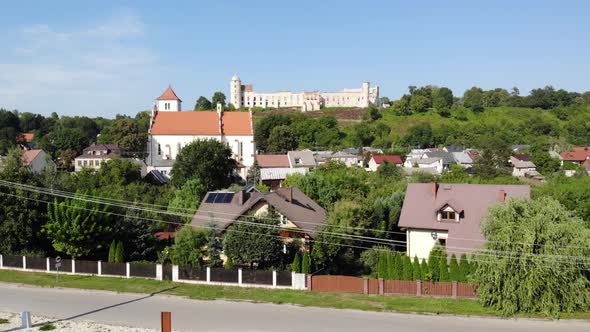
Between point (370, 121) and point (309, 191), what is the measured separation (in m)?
119

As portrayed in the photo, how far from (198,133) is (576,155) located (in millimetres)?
78342

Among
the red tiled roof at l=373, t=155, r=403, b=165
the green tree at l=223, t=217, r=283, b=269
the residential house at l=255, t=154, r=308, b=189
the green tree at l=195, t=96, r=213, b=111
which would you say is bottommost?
the green tree at l=223, t=217, r=283, b=269

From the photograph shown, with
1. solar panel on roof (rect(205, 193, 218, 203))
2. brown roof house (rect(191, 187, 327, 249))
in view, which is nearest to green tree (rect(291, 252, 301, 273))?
brown roof house (rect(191, 187, 327, 249))

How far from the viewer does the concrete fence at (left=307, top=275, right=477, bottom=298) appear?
2888 centimetres

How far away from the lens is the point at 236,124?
93.7 m

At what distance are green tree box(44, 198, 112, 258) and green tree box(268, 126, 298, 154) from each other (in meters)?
87.3

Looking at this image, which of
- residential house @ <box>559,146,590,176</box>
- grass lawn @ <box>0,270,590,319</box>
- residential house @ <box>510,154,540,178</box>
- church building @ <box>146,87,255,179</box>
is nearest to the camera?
grass lawn @ <box>0,270,590,319</box>

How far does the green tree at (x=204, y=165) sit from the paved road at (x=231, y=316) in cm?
3682

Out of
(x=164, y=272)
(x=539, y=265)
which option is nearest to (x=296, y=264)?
(x=164, y=272)

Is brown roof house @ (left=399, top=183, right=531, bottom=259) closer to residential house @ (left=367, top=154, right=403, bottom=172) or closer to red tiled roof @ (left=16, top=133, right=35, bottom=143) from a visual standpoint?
residential house @ (left=367, top=154, right=403, bottom=172)

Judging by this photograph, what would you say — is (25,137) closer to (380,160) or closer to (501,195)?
(380,160)

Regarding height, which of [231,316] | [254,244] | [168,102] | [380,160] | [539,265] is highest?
[168,102]

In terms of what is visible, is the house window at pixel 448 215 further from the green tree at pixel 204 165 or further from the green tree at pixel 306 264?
the green tree at pixel 204 165

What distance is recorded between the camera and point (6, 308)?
87.1ft
